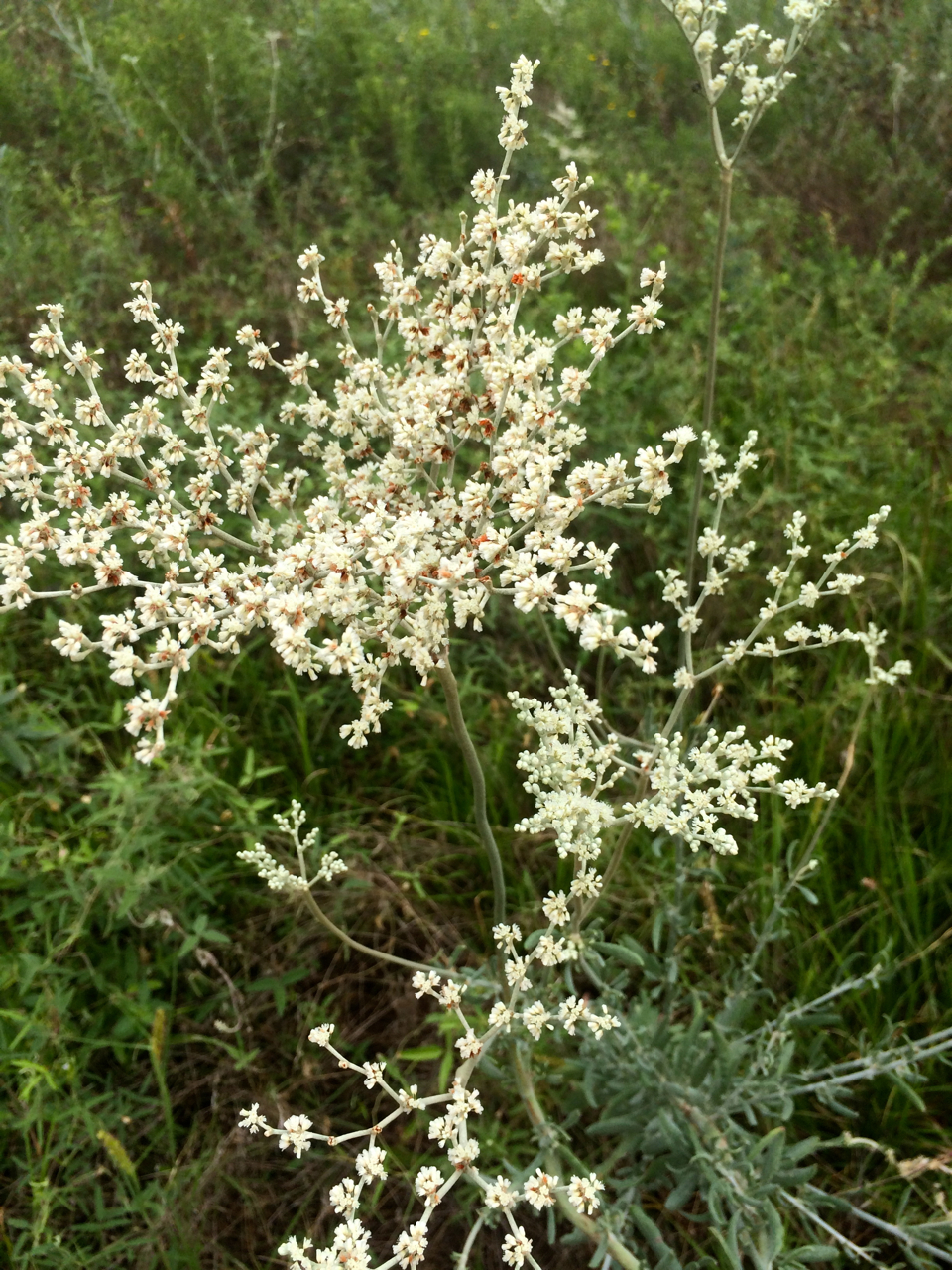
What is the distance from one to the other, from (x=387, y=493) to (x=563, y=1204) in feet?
4.89

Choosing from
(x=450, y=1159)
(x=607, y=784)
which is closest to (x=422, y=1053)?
(x=450, y=1159)

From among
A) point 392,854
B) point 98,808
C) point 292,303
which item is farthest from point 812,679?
point 292,303

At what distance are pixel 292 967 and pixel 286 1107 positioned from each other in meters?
0.43

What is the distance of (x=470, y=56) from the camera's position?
6348 mm

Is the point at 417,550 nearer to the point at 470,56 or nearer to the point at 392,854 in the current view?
the point at 392,854

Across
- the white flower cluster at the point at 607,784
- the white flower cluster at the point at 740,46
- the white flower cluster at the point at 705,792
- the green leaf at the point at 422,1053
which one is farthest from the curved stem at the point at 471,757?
the white flower cluster at the point at 740,46

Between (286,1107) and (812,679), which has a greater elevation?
(812,679)

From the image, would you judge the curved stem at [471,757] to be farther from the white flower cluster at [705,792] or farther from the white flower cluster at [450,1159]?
the white flower cluster at [705,792]

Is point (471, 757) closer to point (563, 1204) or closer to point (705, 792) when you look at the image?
point (705, 792)

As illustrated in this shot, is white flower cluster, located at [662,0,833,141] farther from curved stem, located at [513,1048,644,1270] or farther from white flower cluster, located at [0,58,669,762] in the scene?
curved stem, located at [513,1048,644,1270]

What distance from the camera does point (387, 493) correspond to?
1913 millimetres

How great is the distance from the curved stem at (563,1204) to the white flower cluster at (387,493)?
1026mm

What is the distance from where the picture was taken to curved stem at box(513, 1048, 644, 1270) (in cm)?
220

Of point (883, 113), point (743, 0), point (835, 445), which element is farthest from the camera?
point (743, 0)
